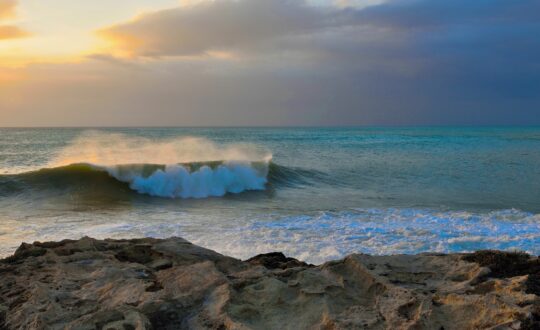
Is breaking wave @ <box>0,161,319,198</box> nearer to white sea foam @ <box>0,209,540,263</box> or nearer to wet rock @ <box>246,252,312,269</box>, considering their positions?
white sea foam @ <box>0,209,540,263</box>

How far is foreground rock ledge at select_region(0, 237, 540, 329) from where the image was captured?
8.79ft

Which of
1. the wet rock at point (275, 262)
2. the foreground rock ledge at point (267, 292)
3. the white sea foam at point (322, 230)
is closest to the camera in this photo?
the foreground rock ledge at point (267, 292)

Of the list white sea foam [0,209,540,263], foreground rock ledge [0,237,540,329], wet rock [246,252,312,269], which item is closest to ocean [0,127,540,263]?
white sea foam [0,209,540,263]

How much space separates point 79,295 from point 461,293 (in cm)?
261

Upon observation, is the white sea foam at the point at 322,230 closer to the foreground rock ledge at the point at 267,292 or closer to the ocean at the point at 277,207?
the ocean at the point at 277,207

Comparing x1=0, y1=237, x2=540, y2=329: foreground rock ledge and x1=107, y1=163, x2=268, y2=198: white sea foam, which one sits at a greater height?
x1=0, y1=237, x2=540, y2=329: foreground rock ledge

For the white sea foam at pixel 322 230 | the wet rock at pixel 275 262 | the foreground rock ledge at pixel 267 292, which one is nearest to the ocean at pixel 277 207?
the white sea foam at pixel 322 230

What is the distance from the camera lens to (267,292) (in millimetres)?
3109

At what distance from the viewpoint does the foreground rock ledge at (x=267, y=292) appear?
2.68m

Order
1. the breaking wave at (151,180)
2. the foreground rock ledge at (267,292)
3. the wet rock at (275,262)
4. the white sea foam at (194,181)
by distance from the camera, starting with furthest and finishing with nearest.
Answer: the white sea foam at (194,181)
the breaking wave at (151,180)
the wet rock at (275,262)
the foreground rock ledge at (267,292)

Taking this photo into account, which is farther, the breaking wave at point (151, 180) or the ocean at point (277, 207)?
the breaking wave at point (151, 180)

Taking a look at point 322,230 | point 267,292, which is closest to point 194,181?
point 322,230

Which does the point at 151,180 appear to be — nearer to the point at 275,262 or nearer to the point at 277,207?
the point at 277,207

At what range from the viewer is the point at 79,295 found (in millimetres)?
3205
